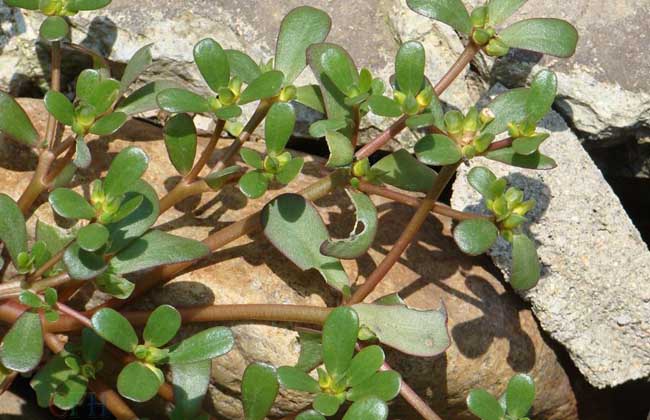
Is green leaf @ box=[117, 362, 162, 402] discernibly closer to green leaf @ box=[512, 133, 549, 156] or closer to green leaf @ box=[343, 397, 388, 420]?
green leaf @ box=[343, 397, 388, 420]

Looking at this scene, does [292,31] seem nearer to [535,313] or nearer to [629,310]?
[535,313]

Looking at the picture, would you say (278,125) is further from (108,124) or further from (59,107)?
(59,107)

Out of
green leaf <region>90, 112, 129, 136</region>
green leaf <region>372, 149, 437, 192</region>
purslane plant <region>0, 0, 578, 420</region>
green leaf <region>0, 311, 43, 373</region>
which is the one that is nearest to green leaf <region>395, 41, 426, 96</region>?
purslane plant <region>0, 0, 578, 420</region>

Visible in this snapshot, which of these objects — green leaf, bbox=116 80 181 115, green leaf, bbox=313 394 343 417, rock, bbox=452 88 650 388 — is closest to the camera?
green leaf, bbox=313 394 343 417

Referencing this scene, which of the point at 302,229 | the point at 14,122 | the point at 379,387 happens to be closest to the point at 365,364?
the point at 379,387

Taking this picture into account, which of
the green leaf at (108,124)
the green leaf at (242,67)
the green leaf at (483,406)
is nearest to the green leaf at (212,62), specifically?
the green leaf at (242,67)

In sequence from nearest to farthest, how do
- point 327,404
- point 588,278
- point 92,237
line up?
point 92,237 → point 327,404 → point 588,278

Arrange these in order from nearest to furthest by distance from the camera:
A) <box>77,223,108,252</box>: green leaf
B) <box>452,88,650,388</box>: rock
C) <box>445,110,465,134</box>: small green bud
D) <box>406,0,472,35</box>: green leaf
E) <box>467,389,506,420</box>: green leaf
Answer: <box>77,223,108,252</box>: green leaf → <box>467,389,506,420</box>: green leaf → <box>445,110,465,134</box>: small green bud → <box>406,0,472,35</box>: green leaf → <box>452,88,650,388</box>: rock
